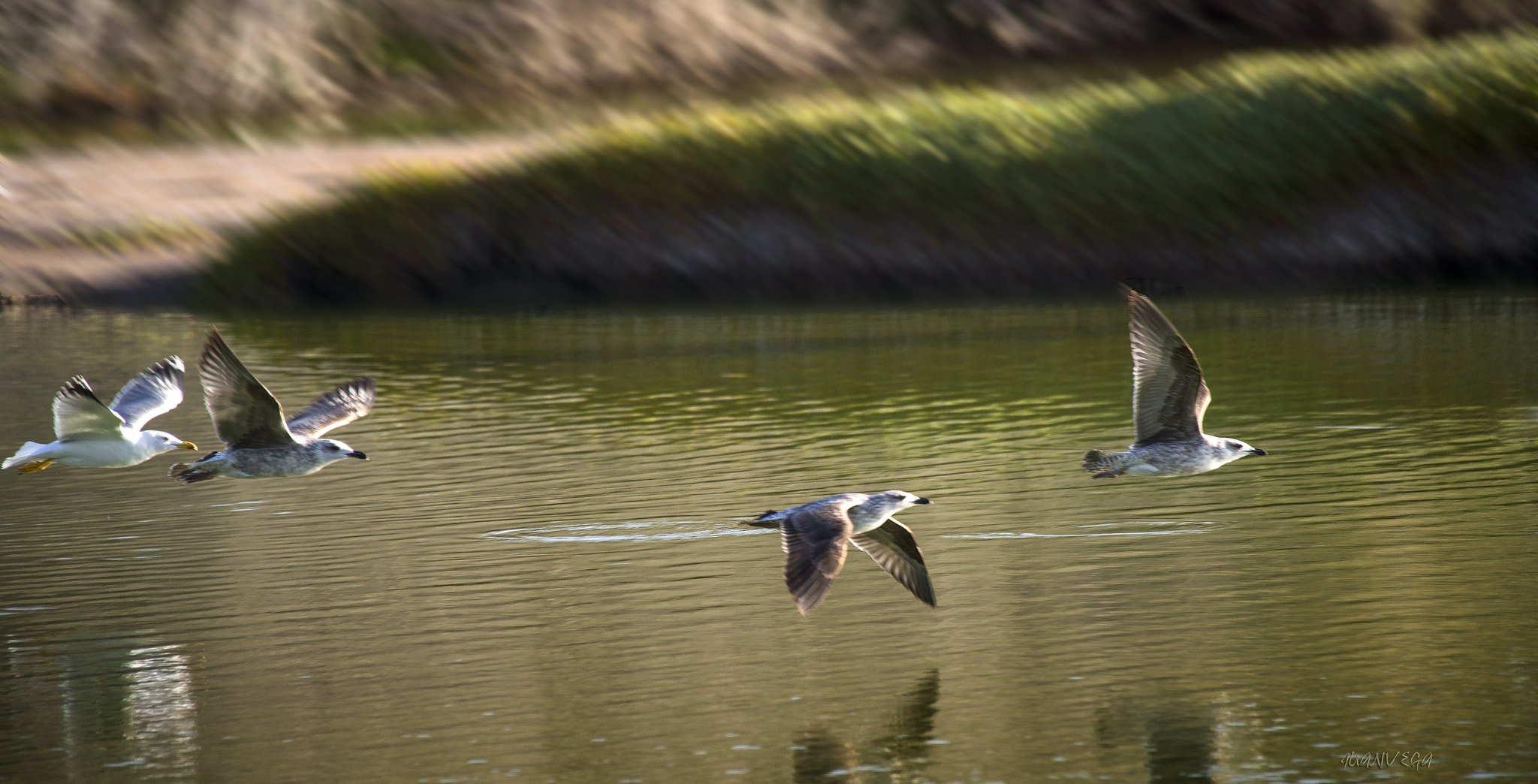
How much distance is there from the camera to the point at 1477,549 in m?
16.4

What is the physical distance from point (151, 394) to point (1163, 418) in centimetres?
781

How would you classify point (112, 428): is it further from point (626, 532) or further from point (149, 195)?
point (149, 195)

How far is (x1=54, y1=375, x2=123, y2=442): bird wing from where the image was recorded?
15.1 m

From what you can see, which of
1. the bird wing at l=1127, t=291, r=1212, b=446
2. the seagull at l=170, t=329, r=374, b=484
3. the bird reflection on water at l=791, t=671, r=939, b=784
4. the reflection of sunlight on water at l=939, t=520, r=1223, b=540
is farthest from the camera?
the reflection of sunlight on water at l=939, t=520, r=1223, b=540

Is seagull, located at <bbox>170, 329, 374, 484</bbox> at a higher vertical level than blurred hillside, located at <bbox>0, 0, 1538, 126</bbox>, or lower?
lower

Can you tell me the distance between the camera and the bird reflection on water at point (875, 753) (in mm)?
11953

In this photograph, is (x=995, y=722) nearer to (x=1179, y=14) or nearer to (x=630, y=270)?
(x=630, y=270)

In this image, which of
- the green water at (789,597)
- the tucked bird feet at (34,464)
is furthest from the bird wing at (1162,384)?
the tucked bird feet at (34,464)

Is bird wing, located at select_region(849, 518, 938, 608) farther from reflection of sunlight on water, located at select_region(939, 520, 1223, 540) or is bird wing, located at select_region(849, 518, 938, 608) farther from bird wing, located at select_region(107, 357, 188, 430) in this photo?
bird wing, located at select_region(107, 357, 188, 430)

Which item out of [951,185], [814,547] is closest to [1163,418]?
[814,547]

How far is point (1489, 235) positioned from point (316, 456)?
89.7 feet

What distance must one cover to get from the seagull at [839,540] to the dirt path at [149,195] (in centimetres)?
2980

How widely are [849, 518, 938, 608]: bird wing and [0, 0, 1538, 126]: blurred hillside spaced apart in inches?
1937

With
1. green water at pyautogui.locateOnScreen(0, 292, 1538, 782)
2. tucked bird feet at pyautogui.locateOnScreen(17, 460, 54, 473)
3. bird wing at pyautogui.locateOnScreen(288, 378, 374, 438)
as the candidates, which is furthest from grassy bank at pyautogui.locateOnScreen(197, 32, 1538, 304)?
tucked bird feet at pyautogui.locateOnScreen(17, 460, 54, 473)
